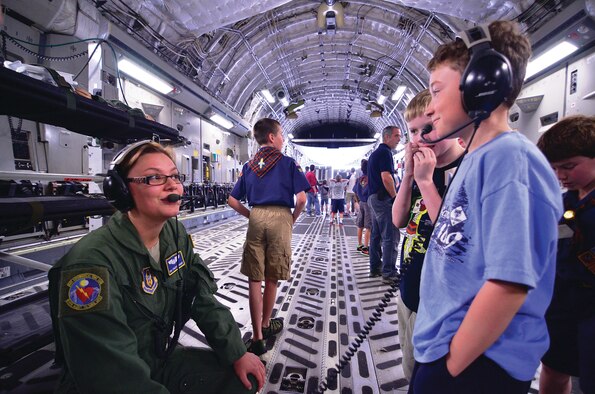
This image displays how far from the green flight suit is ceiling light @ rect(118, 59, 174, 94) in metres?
4.84

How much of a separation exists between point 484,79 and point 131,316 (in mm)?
1561

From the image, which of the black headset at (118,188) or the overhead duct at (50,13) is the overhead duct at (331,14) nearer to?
the overhead duct at (50,13)

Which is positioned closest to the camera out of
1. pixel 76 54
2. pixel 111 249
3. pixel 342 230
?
pixel 111 249

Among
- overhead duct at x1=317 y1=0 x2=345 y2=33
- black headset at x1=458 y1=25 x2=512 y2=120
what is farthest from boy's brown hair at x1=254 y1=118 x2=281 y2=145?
overhead duct at x1=317 y1=0 x2=345 y2=33

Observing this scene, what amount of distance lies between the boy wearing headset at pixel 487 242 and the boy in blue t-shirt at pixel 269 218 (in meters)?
1.64

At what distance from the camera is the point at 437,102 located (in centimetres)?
89

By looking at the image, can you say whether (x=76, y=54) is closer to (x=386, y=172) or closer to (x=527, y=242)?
(x=386, y=172)

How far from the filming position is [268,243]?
2430 millimetres

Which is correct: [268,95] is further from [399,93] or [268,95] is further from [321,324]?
[321,324]

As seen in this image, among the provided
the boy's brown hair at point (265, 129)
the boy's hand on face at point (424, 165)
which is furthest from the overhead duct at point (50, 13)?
the boy's hand on face at point (424, 165)

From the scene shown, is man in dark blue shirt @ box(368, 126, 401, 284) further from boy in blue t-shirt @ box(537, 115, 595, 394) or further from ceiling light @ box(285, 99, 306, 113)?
ceiling light @ box(285, 99, 306, 113)

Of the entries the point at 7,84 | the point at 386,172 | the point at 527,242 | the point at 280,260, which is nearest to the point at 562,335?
the point at 527,242

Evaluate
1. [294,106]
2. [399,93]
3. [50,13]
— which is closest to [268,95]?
[294,106]

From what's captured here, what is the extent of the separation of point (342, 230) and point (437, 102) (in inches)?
289
